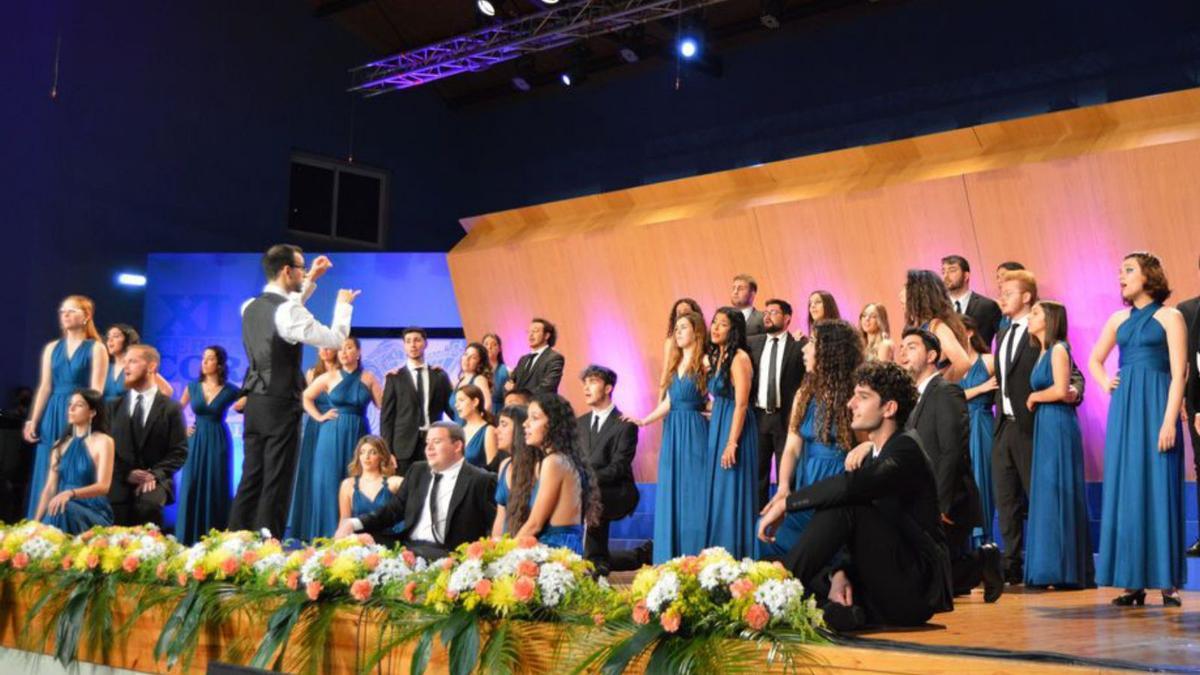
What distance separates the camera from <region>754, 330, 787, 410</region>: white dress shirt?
698cm

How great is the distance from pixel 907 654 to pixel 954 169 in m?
5.72

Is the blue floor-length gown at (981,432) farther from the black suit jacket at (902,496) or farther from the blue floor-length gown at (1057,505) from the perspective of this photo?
the black suit jacket at (902,496)

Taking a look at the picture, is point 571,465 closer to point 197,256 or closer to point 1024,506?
point 1024,506

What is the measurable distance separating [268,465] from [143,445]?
7.18 feet

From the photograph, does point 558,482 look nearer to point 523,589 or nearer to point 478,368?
point 523,589

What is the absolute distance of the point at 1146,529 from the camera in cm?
481

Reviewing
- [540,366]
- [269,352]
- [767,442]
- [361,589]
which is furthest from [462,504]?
[540,366]

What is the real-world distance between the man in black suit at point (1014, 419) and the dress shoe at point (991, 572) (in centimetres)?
135

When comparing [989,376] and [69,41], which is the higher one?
[69,41]

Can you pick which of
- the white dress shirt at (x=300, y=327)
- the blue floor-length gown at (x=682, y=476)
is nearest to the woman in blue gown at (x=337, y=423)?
the blue floor-length gown at (x=682, y=476)

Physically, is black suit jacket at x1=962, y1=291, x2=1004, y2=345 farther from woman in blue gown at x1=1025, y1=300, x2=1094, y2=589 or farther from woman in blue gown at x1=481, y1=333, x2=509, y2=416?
Result: woman in blue gown at x1=481, y1=333, x2=509, y2=416

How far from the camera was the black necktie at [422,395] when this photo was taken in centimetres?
846

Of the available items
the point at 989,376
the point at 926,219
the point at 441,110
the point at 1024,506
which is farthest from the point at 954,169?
the point at 441,110

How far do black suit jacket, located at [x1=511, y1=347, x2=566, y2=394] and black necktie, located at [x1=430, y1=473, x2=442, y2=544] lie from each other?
2.84m
